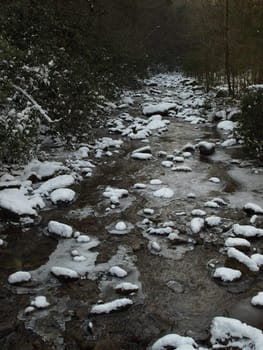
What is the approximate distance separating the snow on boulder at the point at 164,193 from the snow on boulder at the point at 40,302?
351cm

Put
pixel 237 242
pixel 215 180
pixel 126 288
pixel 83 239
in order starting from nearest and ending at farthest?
pixel 126 288
pixel 237 242
pixel 83 239
pixel 215 180

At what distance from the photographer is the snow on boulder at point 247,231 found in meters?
5.81

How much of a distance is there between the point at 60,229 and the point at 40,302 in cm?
169

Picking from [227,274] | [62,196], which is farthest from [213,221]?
[62,196]

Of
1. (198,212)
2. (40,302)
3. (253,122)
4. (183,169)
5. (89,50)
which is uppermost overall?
(89,50)

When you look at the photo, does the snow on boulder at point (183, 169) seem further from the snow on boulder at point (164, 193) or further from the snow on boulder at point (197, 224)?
the snow on boulder at point (197, 224)

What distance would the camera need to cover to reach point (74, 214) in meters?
6.76

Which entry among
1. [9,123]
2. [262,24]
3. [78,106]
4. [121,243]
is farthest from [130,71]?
[121,243]

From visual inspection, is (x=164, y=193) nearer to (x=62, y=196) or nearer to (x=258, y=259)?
(x=62, y=196)

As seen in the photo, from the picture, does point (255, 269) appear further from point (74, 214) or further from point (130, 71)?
point (130, 71)

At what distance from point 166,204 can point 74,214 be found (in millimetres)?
1559

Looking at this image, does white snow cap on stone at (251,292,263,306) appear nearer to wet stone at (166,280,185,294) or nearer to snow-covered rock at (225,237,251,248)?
wet stone at (166,280,185,294)

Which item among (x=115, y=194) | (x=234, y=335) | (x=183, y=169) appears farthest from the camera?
(x=183, y=169)

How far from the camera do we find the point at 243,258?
5066mm
